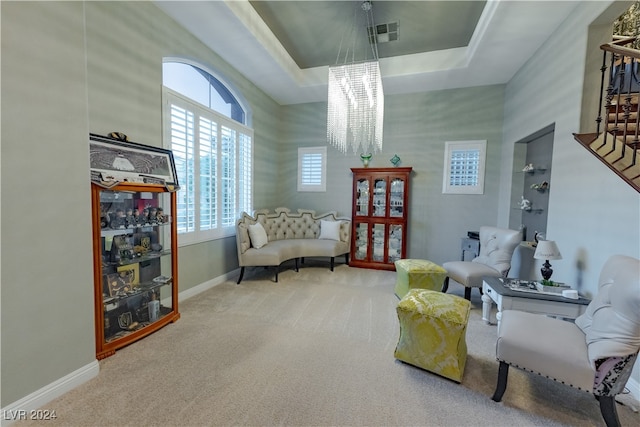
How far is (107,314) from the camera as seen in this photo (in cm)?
223

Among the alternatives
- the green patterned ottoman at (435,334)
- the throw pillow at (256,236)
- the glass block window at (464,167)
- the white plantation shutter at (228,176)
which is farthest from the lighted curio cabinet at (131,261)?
the glass block window at (464,167)

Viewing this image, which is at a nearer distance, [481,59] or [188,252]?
[188,252]

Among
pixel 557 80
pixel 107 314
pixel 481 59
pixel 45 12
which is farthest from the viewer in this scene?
pixel 481 59

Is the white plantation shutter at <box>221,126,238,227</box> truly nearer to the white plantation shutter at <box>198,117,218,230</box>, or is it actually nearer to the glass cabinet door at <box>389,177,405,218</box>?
the white plantation shutter at <box>198,117,218,230</box>

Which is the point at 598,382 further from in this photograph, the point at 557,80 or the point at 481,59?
the point at 481,59

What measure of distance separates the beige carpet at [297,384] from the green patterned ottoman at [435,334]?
Answer: 10 cm

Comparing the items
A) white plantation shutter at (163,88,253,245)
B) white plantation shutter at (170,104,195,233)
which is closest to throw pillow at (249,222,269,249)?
white plantation shutter at (163,88,253,245)

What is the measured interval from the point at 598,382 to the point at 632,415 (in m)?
0.59

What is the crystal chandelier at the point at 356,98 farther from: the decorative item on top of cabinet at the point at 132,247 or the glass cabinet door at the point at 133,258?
the glass cabinet door at the point at 133,258

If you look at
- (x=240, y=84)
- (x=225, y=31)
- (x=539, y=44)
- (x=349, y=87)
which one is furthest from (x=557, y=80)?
(x=240, y=84)

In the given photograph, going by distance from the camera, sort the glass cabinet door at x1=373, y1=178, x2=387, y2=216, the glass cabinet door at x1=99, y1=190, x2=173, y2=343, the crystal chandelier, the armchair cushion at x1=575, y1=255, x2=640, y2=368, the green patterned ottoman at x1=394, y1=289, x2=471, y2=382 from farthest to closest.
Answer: the glass cabinet door at x1=373, y1=178, x2=387, y2=216 < the crystal chandelier < the glass cabinet door at x1=99, y1=190, x2=173, y2=343 < the green patterned ottoman at x1=394, y1=289, x2=471, y2=382 < the armchair cushion at x1=575, y1=255, x2=640, y2=368

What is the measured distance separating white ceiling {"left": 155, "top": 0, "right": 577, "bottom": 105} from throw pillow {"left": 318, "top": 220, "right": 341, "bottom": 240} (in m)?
2.49

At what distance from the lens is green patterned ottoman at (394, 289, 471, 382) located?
1872 millimetres

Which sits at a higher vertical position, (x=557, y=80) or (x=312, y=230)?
(x=557, y=80)
